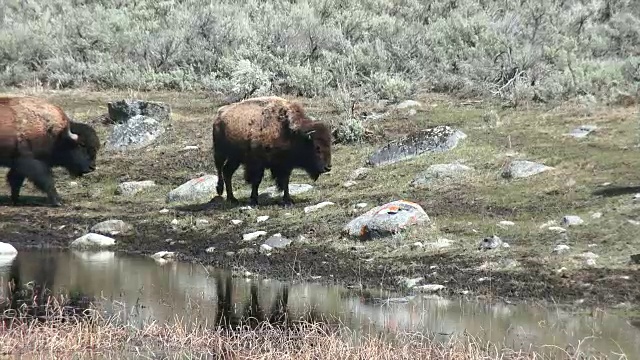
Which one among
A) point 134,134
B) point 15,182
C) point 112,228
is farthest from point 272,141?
point 134,134

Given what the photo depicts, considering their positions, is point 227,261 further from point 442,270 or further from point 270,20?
point 270,20

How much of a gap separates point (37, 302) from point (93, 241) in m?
3.99

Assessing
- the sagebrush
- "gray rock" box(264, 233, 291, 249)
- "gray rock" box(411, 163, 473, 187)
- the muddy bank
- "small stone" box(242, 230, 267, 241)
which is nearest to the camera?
the muddy bank

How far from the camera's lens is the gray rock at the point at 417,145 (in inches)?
698

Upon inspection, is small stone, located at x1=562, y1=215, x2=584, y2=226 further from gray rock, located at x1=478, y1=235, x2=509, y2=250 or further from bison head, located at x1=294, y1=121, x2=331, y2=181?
bison head, located at x1=294, y1=121, x2=331, y2=181

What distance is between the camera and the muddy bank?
10328 mm

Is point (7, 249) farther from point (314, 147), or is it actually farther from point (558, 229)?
point (558, 229)

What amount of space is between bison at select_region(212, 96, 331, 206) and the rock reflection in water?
13.8 feet

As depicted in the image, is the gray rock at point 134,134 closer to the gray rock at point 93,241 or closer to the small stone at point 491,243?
the gray rock at point 93,241

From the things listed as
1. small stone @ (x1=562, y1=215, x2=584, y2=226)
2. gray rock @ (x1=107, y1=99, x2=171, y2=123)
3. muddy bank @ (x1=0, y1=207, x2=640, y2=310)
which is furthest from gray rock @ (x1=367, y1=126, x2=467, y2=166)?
gray rock @ (x1=107, y1=99, x2=171, y2=123)

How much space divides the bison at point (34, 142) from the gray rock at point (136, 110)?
3.75 m

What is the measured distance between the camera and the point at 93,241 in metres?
14.4

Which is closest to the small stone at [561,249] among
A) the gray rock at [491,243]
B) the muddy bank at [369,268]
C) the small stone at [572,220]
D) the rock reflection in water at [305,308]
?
the muddy bank at [369,268]

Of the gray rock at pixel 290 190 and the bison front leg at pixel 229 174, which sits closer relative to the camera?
the bison front leg at pixel 229 174
